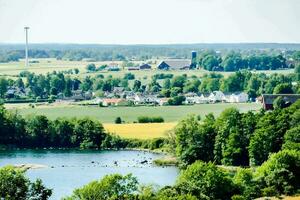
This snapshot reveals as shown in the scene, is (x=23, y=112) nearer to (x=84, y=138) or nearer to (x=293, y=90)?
(x=84, y=138)

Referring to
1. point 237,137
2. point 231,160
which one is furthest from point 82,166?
point 237,137

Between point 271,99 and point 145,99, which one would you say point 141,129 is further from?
point 145,99

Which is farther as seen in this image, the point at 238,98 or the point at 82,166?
the point at 238,98

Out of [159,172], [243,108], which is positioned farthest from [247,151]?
[243,108]

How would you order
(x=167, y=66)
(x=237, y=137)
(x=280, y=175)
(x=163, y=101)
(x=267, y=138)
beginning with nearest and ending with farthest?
(x=280, y=175)
(x=267, y=138)
(x=237, y=137)
(x=163, y=101)
(x=167, y=66)

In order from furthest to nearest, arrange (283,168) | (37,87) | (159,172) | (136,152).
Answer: (37,87), (136,152), (159,172), (283,168)

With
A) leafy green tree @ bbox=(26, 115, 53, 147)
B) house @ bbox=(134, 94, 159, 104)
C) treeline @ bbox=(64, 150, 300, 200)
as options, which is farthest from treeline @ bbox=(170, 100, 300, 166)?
house @ bbox=(134, 94, 159, 104)

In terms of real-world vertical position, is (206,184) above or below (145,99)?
above
